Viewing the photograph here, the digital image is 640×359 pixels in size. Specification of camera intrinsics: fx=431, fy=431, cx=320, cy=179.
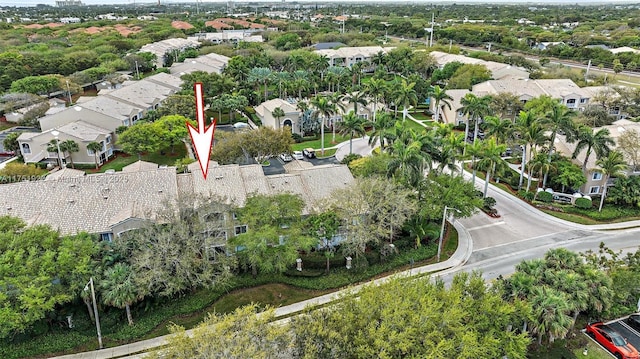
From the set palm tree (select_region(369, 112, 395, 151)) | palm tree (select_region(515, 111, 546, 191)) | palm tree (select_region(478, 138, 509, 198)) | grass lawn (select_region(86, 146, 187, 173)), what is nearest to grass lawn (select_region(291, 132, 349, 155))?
palm tree (select_region(369, 112, 395, 151))

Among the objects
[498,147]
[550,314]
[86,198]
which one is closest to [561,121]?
[498,147]

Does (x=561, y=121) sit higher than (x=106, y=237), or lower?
higher

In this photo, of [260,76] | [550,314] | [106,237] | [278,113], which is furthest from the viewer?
[260,76]

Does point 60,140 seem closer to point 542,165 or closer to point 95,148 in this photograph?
point 95,148

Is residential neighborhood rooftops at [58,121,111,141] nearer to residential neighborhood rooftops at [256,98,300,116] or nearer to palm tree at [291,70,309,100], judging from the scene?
residential neighborhood rooftops at [256,98,300,116]

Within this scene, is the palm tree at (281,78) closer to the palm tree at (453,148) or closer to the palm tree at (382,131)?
the palm tree at (382,131)

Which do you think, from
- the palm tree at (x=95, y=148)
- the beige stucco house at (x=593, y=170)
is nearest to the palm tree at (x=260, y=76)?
the palm tree at (x=95, y=148)
